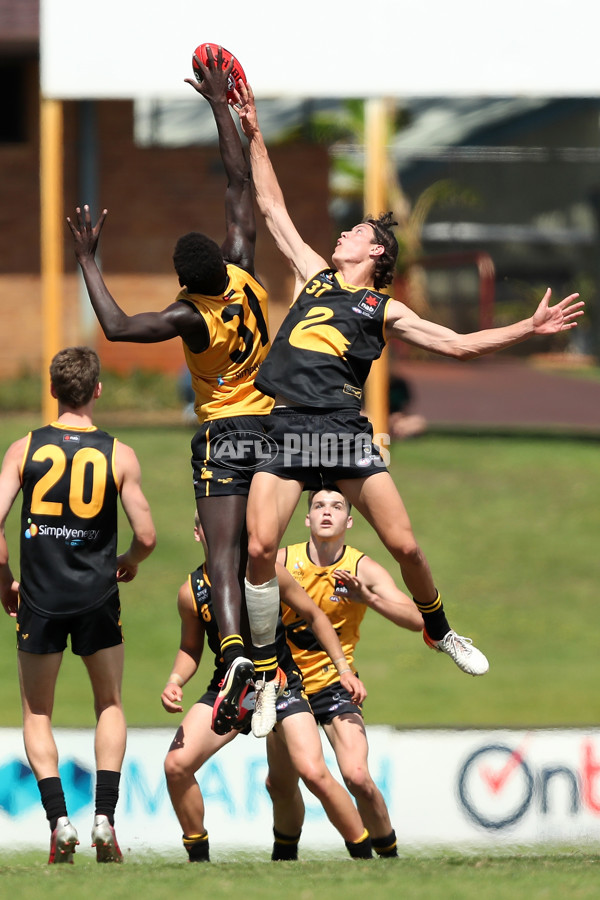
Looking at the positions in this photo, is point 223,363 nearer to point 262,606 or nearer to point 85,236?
point 85,236

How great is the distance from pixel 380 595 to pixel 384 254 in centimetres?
184

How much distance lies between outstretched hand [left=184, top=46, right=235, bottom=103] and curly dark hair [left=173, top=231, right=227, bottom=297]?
3.21 ft

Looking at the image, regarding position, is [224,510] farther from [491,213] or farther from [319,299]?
[491,213]

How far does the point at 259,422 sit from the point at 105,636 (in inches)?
52.2

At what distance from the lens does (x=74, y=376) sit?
21.2ft

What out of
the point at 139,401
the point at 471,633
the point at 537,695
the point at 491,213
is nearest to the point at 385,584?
the point at 537,695

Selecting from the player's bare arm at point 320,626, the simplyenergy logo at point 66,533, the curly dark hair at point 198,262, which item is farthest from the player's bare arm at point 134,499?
the curly dark hair at point 198,262

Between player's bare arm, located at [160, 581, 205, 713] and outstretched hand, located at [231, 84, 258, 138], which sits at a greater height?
outstretched hand, located at [231, 84, 258, 138]

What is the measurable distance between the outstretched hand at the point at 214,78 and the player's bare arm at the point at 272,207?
163 mm

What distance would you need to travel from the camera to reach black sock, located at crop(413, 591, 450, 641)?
6957 mm

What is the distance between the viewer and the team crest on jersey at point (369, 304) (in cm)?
660

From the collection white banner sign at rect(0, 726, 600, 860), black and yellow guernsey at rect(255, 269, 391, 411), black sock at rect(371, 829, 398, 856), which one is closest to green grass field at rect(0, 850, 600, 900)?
black sock at rect(371, 829, 398, 856)

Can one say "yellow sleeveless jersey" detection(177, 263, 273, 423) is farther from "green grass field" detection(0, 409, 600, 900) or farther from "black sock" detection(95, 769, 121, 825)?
"green grass field" detection(0, 409, 600, 900)

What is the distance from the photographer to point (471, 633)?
13570 mm
